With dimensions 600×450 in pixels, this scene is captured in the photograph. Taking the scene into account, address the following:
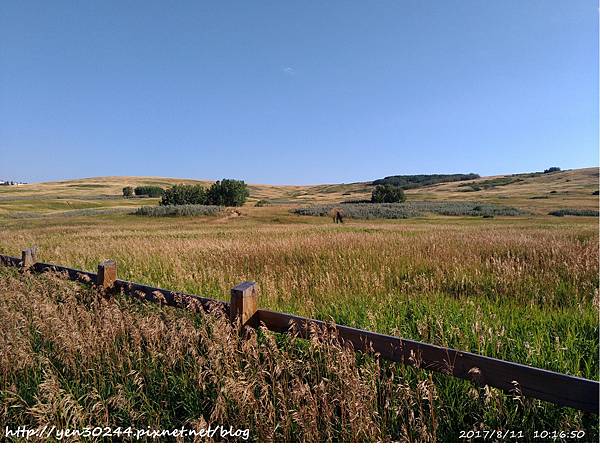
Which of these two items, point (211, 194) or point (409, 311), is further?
point (211, 194)

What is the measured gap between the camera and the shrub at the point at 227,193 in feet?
252

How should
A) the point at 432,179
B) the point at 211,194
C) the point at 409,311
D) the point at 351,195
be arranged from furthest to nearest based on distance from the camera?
the point at 432,179 → the point at 351,195 → the point at 211,194 → the point at 409,311

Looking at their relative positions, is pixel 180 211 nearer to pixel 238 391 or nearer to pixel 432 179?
pixel 238 391

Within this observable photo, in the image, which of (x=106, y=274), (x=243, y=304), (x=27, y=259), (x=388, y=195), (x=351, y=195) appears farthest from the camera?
(x=351, y=195)

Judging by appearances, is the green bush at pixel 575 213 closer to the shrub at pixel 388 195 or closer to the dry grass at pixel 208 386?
→ the shrub at pixel 388 195

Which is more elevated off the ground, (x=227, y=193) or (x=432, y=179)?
(x=432, y=179)

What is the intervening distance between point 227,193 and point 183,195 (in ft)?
32.2

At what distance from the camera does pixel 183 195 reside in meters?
77.1

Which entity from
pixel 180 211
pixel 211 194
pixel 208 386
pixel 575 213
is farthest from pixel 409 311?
pixel 211 194

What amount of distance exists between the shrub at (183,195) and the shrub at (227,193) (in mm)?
2303

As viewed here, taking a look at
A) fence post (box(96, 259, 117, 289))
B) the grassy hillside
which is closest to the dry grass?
fence post (box(96, 259, 117, 289))

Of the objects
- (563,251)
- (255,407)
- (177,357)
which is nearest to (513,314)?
(255,407)
